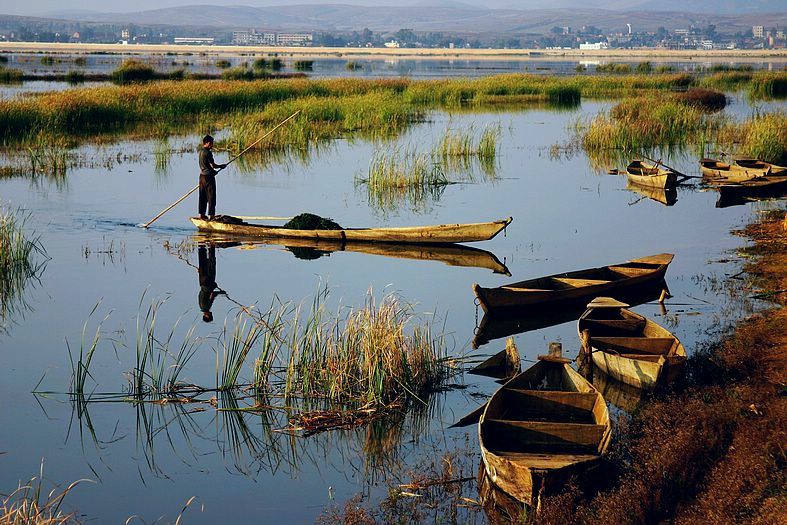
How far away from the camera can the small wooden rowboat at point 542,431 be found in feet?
23.5

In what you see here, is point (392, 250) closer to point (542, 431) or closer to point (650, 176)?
point (650, 176)

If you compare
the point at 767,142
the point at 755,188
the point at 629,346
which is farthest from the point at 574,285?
the point at 767,142

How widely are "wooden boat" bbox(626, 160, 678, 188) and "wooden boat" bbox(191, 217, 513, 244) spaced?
314 inches

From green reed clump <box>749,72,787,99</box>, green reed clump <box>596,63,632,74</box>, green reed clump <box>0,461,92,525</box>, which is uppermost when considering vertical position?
green reed clump <box>596,63,632,74</box>

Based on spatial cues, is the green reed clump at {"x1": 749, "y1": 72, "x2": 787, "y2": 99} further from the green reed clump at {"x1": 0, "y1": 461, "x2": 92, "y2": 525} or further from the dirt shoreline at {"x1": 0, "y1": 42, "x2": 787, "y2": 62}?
the dirt shoreline at {"x1": 0, "y1": 42, "x2": 787, "y2": 62}

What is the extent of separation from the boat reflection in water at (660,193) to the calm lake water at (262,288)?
8.7 inches

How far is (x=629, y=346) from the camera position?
10.5m

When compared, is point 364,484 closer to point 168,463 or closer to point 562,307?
point 168,463

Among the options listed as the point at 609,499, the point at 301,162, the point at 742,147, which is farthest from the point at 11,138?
the point at 609,499

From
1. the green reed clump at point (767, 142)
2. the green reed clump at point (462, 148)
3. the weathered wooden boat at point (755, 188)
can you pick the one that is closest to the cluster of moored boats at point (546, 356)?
the weathered wooden boat at point (755, 188)

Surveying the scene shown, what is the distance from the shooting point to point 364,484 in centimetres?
817

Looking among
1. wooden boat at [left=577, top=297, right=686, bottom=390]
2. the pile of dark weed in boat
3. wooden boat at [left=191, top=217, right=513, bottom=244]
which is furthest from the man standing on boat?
wooden boat at [left=577, top=297, right=686, bottom=390]

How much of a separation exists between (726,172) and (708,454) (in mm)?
16541

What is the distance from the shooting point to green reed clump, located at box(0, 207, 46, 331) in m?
13.4
